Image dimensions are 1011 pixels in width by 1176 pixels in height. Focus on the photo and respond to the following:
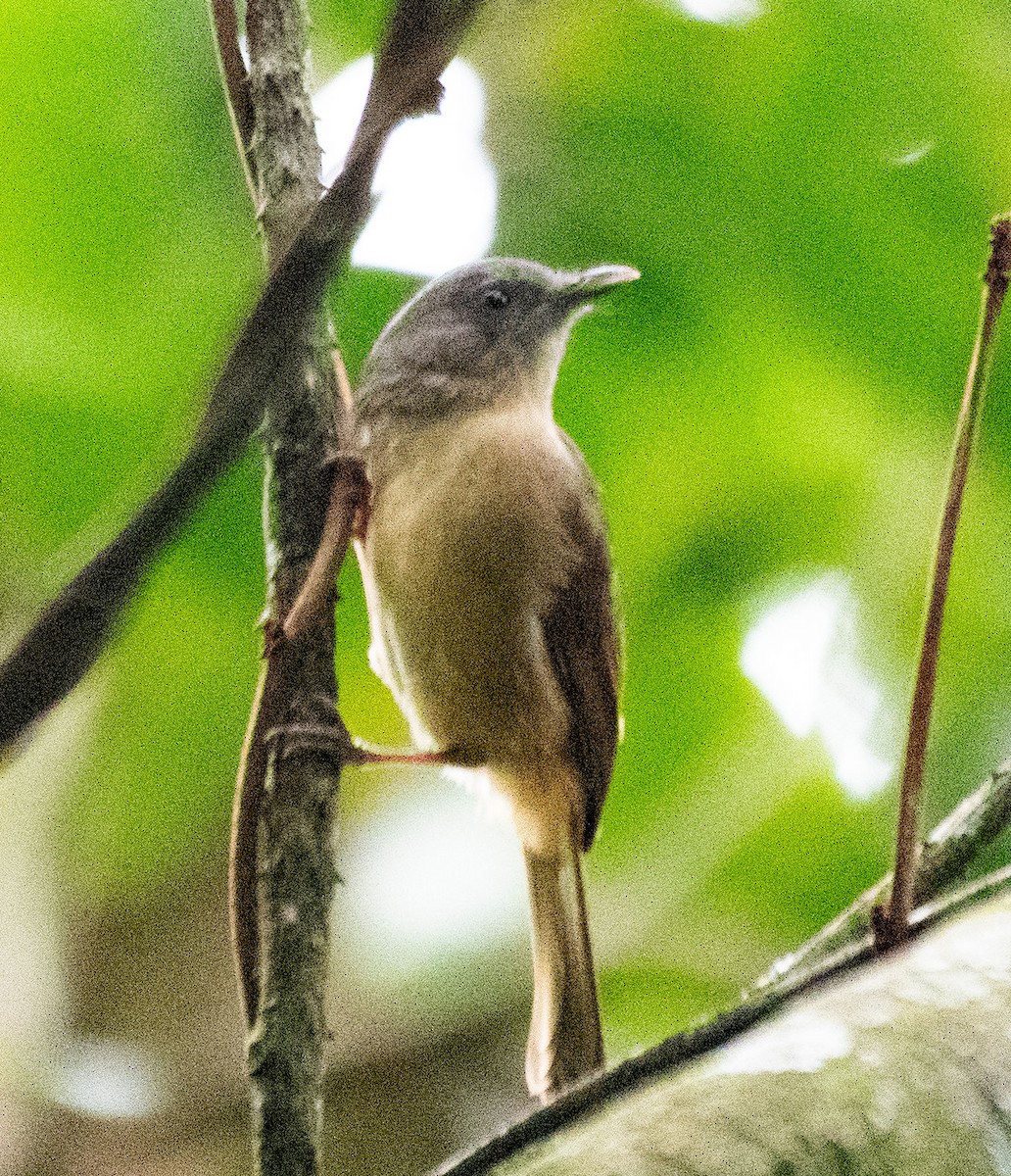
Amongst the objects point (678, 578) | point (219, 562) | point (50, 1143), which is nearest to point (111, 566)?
point (219, 562)

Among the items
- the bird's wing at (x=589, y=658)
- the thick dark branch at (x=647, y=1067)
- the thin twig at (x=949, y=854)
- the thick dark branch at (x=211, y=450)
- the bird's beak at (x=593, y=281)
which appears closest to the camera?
the thick dark branch at (x=211, y=450)

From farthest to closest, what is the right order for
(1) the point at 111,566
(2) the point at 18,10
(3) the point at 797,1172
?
(2) the point at 18,10 < (3) the point at 797,1172 < (1) the point at 111,566

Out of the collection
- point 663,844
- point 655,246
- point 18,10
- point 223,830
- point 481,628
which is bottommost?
point 663,844

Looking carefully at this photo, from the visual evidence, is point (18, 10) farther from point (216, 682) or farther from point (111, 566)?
point (111, 566)

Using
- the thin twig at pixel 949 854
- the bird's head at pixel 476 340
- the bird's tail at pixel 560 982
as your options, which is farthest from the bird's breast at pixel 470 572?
the thin twig at pixel 949 854

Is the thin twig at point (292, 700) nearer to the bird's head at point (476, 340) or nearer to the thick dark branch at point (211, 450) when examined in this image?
the thick dark branch at point (211, 450)

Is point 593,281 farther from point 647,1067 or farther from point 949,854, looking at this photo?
point 647,1067

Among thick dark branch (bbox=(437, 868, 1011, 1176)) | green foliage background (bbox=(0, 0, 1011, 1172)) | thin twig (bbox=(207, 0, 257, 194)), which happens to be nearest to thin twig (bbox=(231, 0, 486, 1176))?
thin twig (bbox=(207, 0, 257, 194))

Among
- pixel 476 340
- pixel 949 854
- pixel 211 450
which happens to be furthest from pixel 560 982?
pixel 211 450
